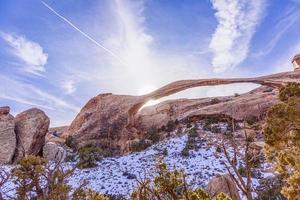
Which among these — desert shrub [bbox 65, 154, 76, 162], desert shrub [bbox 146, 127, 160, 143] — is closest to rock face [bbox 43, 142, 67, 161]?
desert shrub [bbox 65, 154, 76, 162]

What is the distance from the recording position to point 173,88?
33.5 meters

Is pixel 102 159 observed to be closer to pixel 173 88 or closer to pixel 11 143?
pixel 11 143

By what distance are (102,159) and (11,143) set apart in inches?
279

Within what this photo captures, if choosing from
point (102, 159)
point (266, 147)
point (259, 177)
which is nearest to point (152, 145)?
point (102, 159)

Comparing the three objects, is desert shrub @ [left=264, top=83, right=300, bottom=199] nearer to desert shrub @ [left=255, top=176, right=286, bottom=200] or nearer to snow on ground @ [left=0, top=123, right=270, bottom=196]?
desert shrub @ [left=255, top=176, right=286, bottom=200]

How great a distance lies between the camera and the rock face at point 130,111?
3145cm

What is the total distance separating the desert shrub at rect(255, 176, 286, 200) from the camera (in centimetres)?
1529

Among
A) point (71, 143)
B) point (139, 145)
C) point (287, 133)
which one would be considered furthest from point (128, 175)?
point (71, 143)

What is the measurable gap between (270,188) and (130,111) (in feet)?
63.2

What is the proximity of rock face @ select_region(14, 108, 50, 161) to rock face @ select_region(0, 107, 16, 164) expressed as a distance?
52 cm

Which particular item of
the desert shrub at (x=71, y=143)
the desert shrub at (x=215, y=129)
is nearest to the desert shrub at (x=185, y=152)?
the desert shrub at (x=215, y=129)

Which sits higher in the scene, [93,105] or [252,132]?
[93,105]

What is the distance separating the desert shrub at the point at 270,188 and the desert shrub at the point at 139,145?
11046 mm

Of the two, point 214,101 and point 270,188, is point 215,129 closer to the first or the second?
point 214,101
